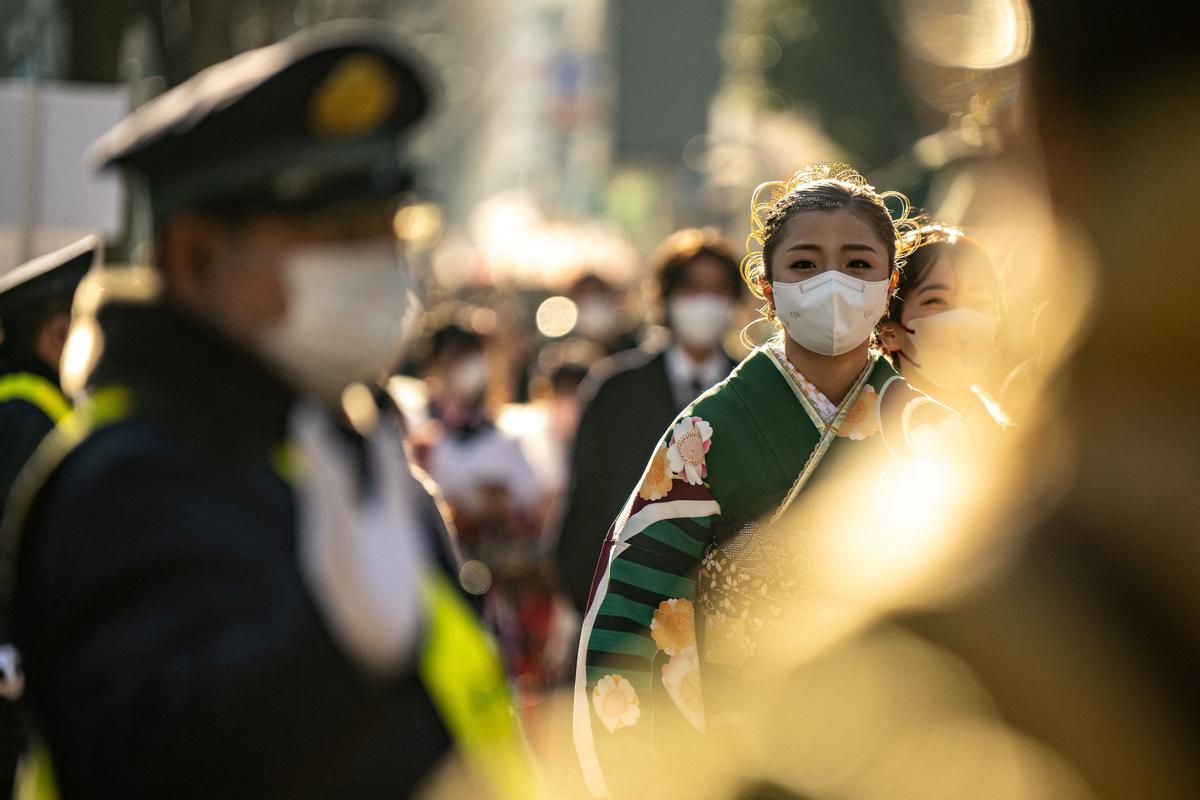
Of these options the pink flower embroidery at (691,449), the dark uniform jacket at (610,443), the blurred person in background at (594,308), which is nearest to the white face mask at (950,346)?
the pink flower embroidery at (691,449)

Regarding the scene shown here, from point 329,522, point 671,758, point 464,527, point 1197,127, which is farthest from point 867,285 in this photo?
point 464,527

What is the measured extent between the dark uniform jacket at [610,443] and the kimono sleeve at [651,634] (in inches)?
94.9

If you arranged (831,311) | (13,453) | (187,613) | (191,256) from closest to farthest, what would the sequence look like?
(187,613) < (191,256) < (831,311) < (13,453)

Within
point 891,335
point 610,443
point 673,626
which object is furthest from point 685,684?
point 610,443

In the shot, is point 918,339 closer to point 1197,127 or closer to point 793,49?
point 1197,127

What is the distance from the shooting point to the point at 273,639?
2068 millimetres

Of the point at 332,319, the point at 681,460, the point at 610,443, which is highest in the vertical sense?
the point at 332,319

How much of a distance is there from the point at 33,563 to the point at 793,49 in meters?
30.7

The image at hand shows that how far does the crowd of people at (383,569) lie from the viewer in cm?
159

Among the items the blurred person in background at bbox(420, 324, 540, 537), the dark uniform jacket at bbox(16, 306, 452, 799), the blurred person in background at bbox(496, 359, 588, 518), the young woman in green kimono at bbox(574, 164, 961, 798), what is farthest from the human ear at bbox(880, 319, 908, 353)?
the blurred person in background at bbox(496, 359, 588, 518)

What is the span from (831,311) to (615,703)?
36.6 inches

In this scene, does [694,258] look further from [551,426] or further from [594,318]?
[594,318]

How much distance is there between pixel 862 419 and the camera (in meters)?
3.81

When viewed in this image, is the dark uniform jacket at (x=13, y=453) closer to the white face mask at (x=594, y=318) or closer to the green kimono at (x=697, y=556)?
the green kimono at (x=697, y=556)
